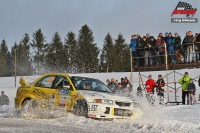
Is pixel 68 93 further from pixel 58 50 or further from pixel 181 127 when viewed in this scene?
pixel 58 50

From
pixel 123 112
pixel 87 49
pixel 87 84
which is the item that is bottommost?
pixel 123 112

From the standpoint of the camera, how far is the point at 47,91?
11.3 meters

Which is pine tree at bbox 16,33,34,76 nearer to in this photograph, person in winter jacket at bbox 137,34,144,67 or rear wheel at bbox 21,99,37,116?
person in winter jacket at bbox 137,34,144,67

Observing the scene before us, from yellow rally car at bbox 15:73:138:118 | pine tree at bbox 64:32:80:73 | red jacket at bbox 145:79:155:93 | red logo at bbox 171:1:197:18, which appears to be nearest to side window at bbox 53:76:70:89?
yellow rally car at bbox 15:73:138:118

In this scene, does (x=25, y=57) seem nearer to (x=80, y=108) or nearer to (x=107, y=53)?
(x=107, y=53)

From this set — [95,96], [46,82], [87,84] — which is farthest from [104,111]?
[46,82]

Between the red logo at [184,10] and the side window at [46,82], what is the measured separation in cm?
1555

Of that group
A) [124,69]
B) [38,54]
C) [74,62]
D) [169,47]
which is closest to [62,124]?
[169,47]

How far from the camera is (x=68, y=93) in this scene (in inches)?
422

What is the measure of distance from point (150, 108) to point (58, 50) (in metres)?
62.1

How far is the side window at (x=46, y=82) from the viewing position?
11598mm

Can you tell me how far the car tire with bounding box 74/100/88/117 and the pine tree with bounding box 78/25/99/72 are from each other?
59.6m

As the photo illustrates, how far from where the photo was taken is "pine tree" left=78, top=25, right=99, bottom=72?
71188mm

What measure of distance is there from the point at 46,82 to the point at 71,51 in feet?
199
